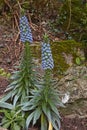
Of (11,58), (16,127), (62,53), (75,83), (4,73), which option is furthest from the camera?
(11,58)

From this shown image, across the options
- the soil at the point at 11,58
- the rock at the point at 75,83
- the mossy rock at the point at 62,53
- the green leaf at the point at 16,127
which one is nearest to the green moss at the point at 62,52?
the mossy rock at the point at 62,53

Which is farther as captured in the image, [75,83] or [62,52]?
[62,52]

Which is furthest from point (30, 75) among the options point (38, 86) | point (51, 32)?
point (51, 32)

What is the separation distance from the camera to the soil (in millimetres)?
5160

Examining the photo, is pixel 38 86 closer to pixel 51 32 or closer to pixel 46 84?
pixel 46 84

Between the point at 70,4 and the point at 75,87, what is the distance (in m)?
2.43

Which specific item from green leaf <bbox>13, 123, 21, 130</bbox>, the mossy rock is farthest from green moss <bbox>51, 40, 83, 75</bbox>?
A: green leaf <bbox>13, 123, 21, 130</bbox>

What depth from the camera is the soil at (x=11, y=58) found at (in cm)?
516

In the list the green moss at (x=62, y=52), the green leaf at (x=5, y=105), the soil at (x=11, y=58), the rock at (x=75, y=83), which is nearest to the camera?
the green leaf at (x=5, y=105)

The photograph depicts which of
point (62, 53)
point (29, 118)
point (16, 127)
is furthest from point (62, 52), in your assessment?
point (16, 127)

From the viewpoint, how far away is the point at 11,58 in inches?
262

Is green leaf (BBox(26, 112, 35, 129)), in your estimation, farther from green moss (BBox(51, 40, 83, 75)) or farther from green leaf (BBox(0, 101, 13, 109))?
green moss (BBox(51, 40, 83, 75))

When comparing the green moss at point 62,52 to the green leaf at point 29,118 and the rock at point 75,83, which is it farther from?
the green leaf at point 29,118

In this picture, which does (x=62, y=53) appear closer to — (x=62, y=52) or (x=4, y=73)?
(x=62, y=52)
